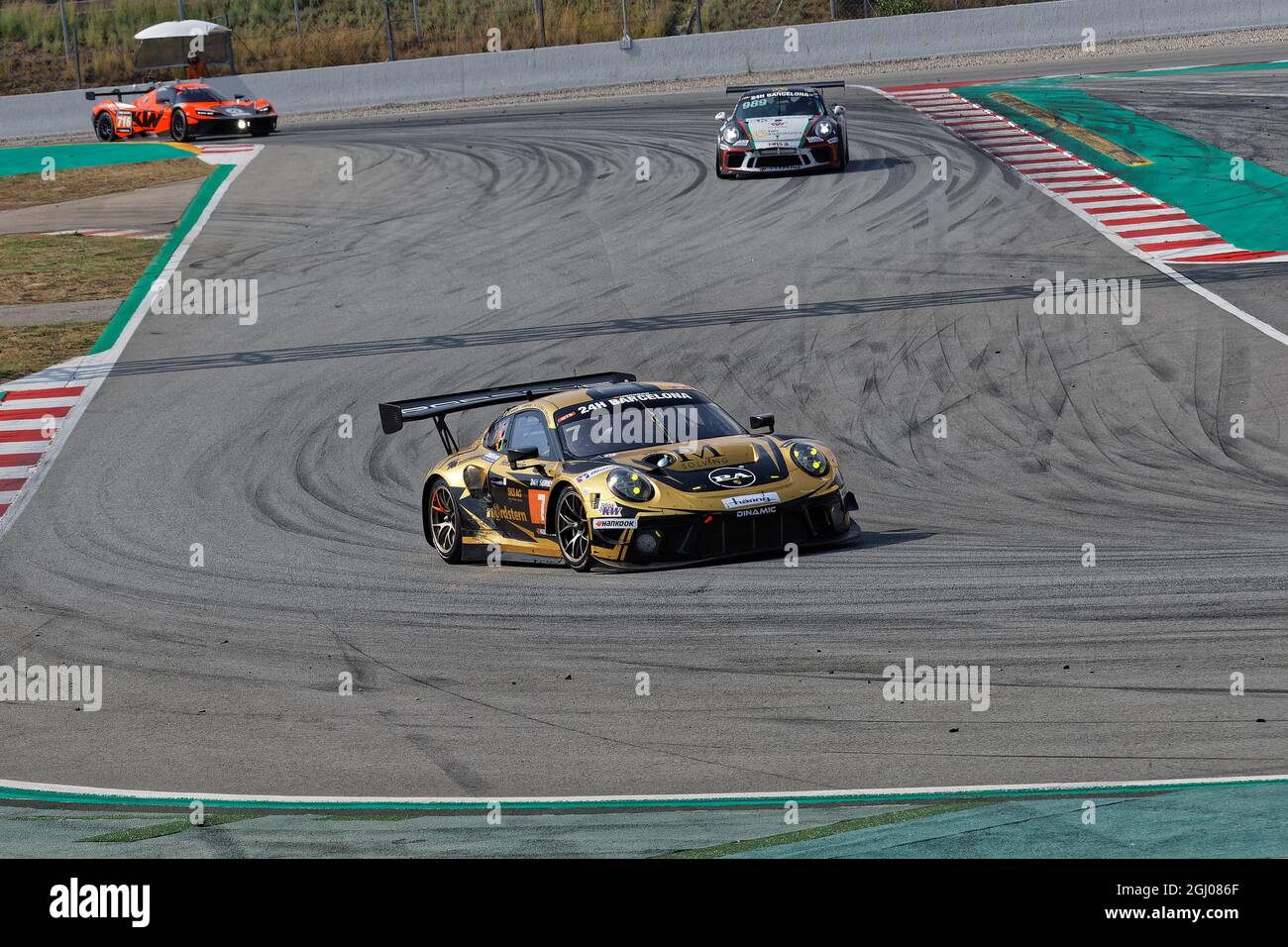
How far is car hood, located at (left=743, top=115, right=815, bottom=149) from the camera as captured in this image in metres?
27.1

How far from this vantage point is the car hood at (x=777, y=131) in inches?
1069

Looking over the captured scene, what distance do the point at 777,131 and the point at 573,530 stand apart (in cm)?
1701

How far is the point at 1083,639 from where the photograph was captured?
27.7ft

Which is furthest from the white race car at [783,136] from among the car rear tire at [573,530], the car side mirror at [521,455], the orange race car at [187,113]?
the car rear tire at [573,530]

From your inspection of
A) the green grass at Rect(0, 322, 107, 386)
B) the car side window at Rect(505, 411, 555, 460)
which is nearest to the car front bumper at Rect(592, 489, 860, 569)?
the car side window at Rect(505, 411, 555, 460)

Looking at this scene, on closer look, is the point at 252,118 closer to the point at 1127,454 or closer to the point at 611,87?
the point at 611,87

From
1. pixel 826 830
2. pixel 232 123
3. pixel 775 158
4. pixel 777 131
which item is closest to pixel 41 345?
pixel 775 158

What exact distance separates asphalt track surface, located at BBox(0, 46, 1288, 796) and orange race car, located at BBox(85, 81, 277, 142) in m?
7.63

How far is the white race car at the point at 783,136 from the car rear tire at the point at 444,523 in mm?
15460

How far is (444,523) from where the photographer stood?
A: 1294 centimetres

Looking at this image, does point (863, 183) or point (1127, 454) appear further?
point (863, 183)

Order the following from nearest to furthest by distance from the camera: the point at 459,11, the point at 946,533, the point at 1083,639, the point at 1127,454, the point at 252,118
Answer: the point at 1083,639 → the point at 946,533 → the point at 1127,454 → the point at 252,118 → the point at 459,11
